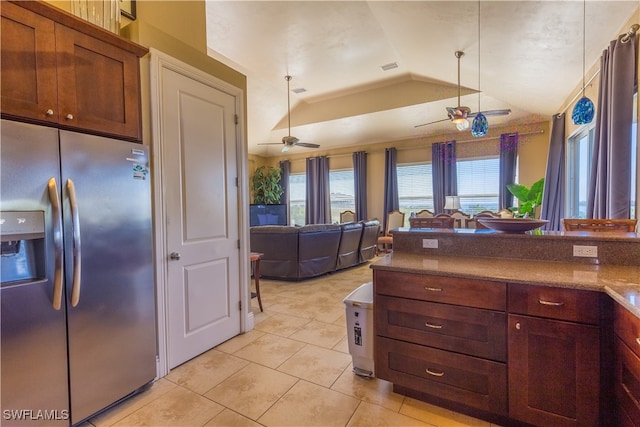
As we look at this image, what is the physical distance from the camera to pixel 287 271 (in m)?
4.76

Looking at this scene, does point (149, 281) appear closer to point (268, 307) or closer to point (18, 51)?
point (18, 51)

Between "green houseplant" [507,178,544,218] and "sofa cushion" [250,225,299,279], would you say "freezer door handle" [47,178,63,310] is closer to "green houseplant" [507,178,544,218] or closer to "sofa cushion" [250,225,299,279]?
"sofa cushion" [250,225,299,279]

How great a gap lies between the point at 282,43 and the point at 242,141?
8.11 feet

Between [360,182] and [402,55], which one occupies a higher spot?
[402,55]

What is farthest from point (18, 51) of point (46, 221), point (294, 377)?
point (294, 377)

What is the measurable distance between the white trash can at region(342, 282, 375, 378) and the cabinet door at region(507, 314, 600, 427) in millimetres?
845

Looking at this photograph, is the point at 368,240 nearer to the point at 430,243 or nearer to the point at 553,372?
the point at 430,243

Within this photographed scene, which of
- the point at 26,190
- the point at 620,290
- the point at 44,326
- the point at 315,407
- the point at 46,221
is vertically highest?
the point at 26,190

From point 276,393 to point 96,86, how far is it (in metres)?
2.25

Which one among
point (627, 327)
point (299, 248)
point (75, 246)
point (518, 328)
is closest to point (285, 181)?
point (299, 248)

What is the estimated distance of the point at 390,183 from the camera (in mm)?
7797

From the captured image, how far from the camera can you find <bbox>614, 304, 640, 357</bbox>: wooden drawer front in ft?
3.76

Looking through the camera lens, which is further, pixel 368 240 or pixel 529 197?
pixel 368 240

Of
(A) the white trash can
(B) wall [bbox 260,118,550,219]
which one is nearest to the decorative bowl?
(A) the white trash can
